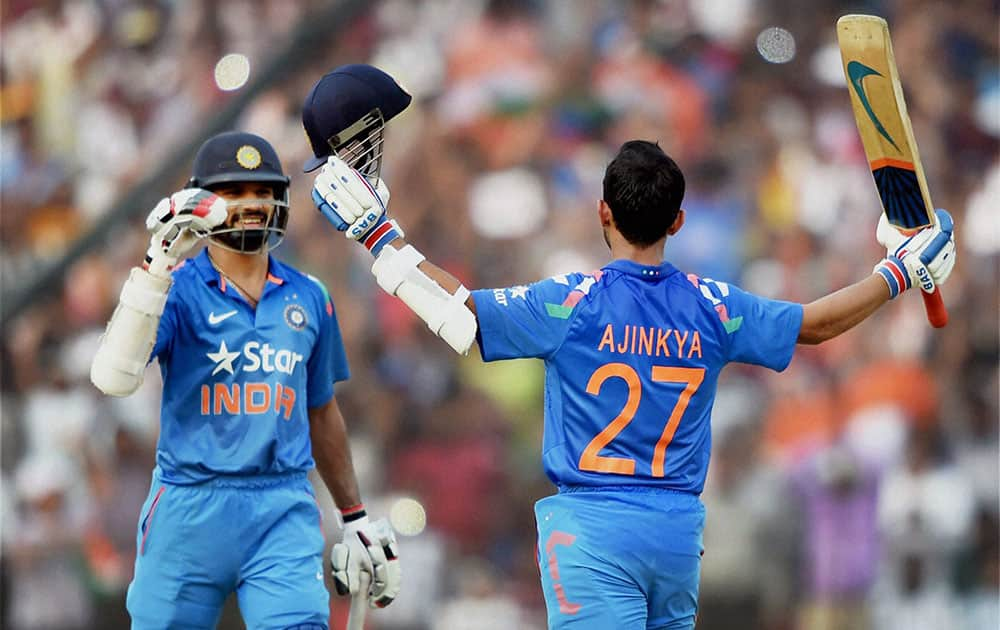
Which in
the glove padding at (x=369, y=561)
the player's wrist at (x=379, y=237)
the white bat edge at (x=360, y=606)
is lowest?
the white bat edge at (x=360, y=606)

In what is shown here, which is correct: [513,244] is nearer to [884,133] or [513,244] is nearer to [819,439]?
[819,439]

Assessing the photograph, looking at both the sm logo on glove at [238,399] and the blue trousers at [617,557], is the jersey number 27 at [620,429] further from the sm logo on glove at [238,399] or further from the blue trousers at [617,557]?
the sm logo on glove at [238,399]

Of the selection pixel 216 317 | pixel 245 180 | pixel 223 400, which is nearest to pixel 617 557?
pixel 223 400

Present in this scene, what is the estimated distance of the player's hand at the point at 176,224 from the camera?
4.39m

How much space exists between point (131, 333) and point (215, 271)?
0.45 metres

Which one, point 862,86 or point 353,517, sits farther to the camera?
point 353,517

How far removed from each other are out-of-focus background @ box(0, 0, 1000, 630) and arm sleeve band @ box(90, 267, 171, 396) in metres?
5.02

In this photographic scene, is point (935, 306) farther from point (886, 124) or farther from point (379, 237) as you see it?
point (379, 237)

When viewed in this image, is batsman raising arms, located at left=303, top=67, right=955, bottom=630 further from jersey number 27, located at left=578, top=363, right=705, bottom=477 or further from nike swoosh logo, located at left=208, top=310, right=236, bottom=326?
nike swoosh logo, located at left=208, top=310, right=236, bottom=326

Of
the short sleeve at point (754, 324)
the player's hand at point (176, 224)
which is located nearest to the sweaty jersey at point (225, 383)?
the player's hand at point (176, 224)

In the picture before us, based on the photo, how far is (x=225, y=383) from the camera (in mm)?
4668

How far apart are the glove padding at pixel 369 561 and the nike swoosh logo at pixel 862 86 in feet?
6.95

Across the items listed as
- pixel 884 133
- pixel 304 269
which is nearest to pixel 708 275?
pixel 304 269

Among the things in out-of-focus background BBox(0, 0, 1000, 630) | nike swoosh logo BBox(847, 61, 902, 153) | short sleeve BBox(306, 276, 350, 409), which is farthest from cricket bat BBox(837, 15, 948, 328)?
out-of-focus background BBox(0, 0, 1000, 630)
